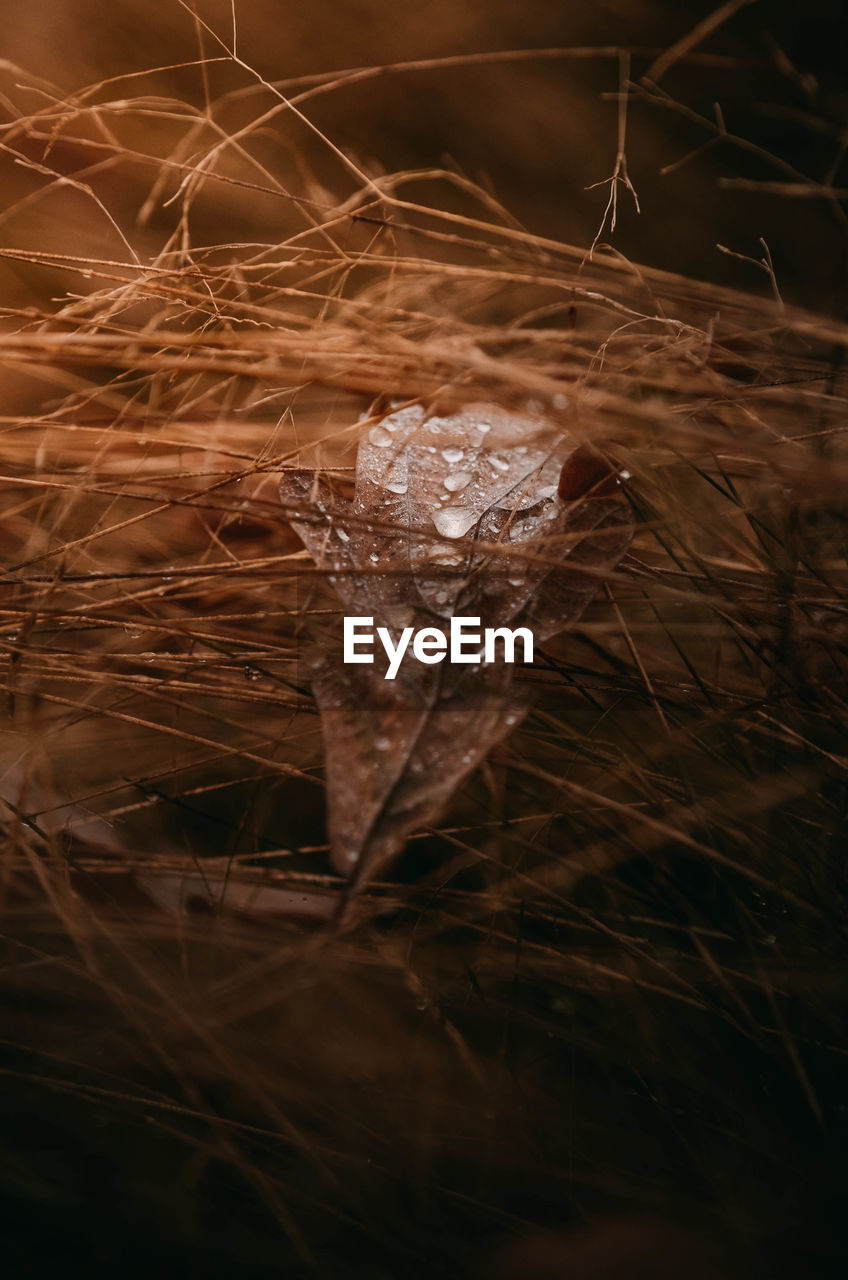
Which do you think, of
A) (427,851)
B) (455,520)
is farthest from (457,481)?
(427,851)

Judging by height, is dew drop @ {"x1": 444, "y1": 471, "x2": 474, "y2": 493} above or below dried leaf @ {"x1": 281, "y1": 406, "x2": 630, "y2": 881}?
above

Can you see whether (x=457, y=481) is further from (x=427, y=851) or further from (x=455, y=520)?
(x=427, y=851)

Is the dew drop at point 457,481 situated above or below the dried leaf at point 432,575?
above

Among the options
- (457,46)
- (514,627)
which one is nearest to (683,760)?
(514,627)

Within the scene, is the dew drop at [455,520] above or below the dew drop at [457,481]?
below

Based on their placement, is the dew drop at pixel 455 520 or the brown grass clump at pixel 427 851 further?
the dew drop at pixel 455 520

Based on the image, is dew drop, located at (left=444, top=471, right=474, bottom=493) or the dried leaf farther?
dew drop, located at (left=444, top=471, right=474, bottom=493)
